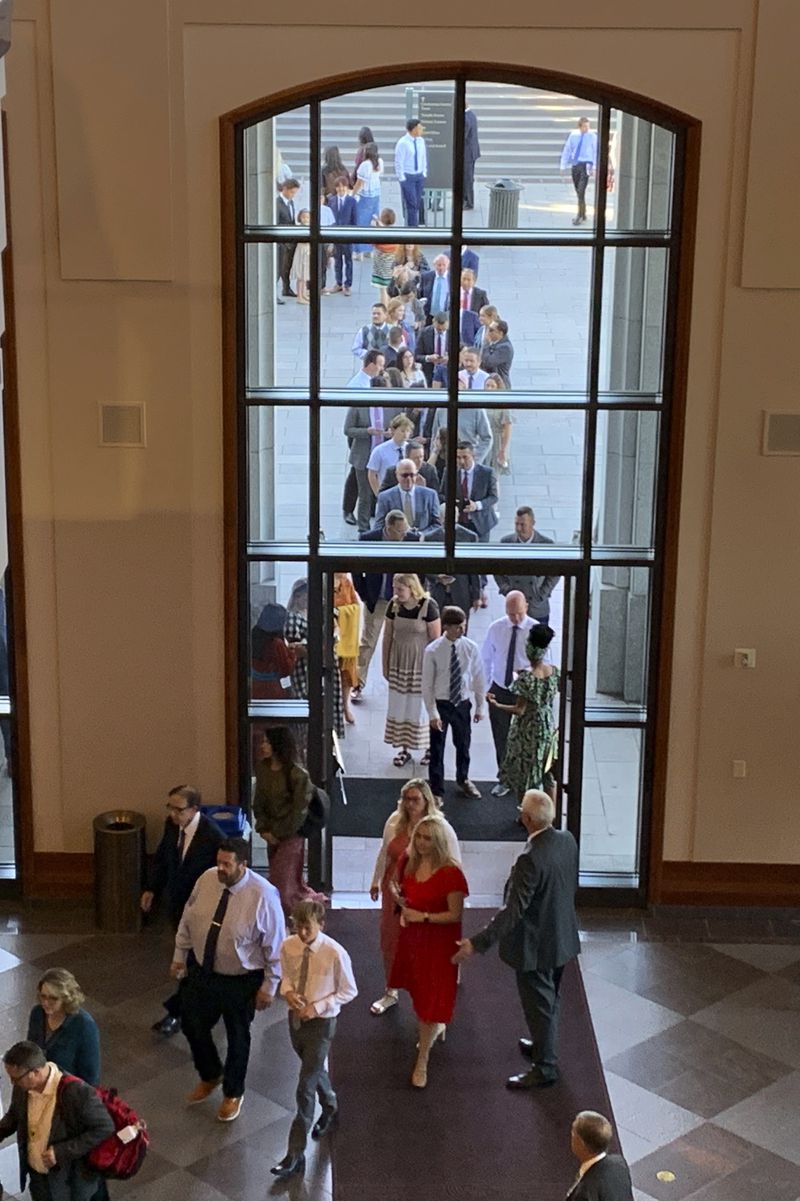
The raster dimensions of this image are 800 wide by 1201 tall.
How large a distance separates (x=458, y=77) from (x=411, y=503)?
2.39 m

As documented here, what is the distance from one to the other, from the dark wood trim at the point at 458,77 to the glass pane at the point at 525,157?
63mm

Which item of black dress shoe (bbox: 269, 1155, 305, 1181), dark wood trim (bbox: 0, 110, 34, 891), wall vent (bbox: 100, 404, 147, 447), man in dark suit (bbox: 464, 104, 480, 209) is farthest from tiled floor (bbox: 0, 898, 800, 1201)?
man in dark suit (bbox: 464, 104, 480, 209)

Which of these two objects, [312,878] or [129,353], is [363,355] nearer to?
[129,353]

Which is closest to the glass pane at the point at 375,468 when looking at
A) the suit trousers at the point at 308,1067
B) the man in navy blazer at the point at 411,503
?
the man in navy blazer at the point at 411,503

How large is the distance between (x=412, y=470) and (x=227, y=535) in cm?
114

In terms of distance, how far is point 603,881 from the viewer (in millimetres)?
9656

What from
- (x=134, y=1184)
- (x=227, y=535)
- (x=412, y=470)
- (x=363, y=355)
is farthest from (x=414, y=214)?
(x=134, y=1184)

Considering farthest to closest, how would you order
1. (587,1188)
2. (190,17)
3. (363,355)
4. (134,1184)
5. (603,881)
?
(603,881) → (363,355) → (190,17) → (134,1184) → (587,1188)

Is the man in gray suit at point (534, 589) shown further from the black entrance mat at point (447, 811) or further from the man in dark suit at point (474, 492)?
the black entrance mat at point (447, 811)

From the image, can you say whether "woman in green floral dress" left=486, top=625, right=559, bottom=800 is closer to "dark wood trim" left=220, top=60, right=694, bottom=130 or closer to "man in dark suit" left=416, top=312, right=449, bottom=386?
"man in dark suit" left=416, top=312, right=449, bottom=386

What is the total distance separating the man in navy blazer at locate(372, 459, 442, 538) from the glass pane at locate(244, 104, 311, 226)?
1608 mm

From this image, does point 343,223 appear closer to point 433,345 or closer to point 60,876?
point 433,345

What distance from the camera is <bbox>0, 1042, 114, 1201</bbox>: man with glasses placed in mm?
5816

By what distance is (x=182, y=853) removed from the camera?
8.14 m
